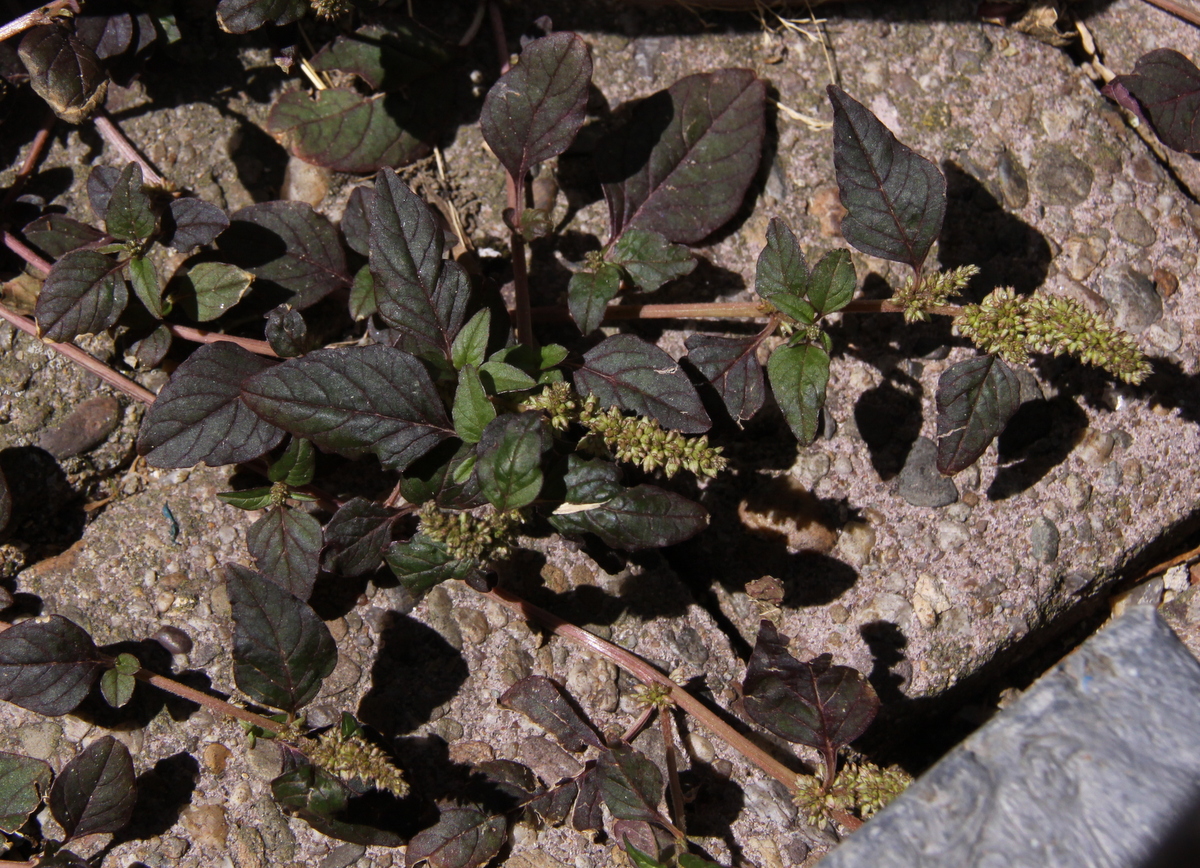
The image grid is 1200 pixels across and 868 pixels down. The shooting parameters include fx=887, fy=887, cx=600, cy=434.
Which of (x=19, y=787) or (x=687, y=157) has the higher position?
(x=687, y=157)

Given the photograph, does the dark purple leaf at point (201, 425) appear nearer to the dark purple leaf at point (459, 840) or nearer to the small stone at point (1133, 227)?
the dark purple leaf at point (459, 840)

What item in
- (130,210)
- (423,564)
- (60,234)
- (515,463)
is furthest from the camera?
(60,234)

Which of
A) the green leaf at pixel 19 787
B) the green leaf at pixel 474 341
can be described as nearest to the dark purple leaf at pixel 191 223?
the green leaf at pixel 474 341

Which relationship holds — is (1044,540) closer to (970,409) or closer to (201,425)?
(970,409)

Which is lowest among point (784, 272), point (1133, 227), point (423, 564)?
point (423, 564)

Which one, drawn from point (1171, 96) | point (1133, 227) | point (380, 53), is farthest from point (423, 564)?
point (1171, 96)

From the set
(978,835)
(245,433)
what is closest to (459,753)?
(245,433)
